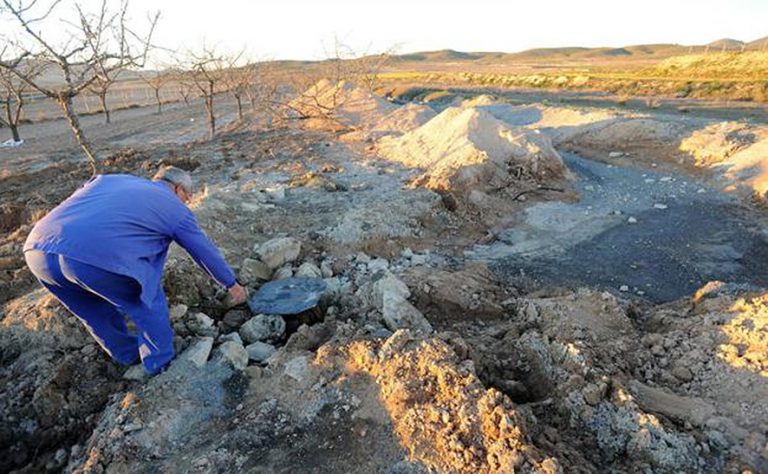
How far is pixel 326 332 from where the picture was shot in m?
3.82

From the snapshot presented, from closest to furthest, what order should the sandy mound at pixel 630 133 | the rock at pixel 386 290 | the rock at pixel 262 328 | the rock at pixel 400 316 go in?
the rock at pixel 262 328 < the rock at pixel 400 316 < the rock at pixel 386 290 < the sandy mound at pixel 630 133

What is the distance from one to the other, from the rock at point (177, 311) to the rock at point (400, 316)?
64.7 inches

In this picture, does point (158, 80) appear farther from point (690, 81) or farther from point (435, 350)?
point (690, 81)

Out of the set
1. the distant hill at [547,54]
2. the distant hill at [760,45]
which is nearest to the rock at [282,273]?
the distant hill at [760,45]

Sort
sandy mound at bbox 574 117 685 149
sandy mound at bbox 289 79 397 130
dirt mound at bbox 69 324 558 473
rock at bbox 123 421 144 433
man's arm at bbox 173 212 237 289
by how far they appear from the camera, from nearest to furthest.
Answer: dirt mound at bbox 69 324 558 473, rock at bbox 123 421 144 433, man's arm at bbox 173 212 237 289, sandy mound at bbox 574 117 685 149, sandy mound at bbox 289 79 397 130

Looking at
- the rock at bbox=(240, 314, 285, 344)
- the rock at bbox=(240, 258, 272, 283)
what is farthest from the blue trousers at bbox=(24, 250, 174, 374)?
the rock at bbox=(240, 258, 272, 283)

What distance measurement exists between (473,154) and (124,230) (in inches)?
315

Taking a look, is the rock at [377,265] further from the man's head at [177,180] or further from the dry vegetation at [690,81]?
the dry vegetation at [690,81]

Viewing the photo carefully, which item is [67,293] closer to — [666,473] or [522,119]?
[666,473]

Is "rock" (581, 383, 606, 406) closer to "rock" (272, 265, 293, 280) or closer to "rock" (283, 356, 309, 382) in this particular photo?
"rock" (283, 356, 309, 382)

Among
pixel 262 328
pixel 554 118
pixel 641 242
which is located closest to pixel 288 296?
pixel 262 328

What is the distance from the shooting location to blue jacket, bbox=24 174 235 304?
2.67 metres

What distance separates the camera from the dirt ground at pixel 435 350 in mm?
2662

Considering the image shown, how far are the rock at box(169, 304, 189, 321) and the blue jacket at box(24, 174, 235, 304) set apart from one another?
3.06 feet
